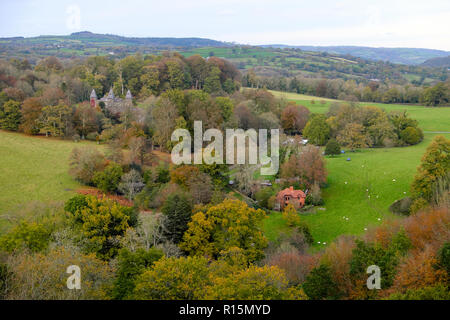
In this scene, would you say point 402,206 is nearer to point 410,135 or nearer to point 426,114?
point 410,135

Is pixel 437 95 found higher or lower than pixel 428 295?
higher

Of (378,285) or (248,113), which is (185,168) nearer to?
(378,285)

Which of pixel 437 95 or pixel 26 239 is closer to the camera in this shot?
pixel 26 239

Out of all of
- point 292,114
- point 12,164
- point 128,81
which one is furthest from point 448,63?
point 12,164

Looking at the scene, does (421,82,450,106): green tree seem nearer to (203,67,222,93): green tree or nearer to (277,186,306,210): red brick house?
(203,67,222,93): green tree

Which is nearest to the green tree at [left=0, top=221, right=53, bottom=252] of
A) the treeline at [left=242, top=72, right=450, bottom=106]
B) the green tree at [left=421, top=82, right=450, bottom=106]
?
the treeline at [left=242, top=72, right=450, bottom=106]

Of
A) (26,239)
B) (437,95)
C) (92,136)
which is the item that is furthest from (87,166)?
(437,95)
